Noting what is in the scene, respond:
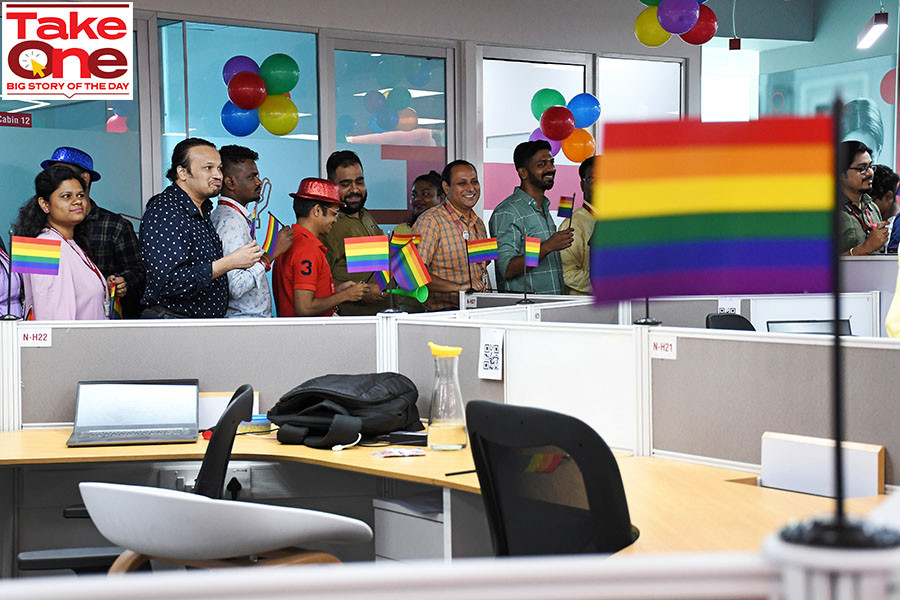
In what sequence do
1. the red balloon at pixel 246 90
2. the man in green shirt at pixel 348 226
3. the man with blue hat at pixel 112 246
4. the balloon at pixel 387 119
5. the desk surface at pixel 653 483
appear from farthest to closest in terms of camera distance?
the balloon at pixel 387 119, the red balloon at pixel 246 90, the man in green shirt at pixel 348 226, the man with blue hat at pixel 112 246, the desk surface at pixel 653 483

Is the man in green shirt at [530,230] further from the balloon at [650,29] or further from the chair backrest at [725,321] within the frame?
the balloon at [650,29]

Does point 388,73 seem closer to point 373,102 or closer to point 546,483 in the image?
point 373,102

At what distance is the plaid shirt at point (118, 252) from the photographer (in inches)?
162

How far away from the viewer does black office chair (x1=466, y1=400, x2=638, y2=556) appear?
171 centimetres

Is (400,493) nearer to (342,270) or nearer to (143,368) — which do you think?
(143,368)

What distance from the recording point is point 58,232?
3521mm

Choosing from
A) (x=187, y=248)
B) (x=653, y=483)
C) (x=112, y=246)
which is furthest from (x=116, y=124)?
(x=653, y=483)

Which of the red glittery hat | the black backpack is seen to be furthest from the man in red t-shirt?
the black backpack

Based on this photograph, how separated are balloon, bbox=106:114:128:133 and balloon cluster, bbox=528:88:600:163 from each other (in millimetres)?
2370

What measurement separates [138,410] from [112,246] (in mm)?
1300

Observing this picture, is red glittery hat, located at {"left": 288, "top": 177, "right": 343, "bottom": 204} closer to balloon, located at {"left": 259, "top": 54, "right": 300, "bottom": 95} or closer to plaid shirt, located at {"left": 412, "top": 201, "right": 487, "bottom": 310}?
plaid shirt, located at {"left": 412, "top": 201, "right": 487, "bottom": 310}

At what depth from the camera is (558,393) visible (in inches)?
111

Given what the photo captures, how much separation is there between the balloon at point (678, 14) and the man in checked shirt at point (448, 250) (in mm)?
1649

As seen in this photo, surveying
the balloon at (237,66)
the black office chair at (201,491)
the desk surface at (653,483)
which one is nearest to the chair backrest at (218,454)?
the black office chair at (201,491)
